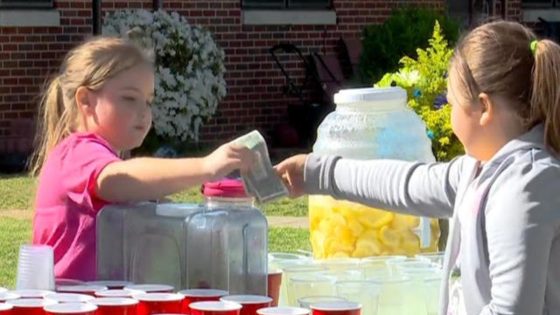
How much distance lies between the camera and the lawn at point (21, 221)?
887 cm

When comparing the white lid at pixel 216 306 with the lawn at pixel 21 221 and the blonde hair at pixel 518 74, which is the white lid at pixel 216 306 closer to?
the blonde hair at pixel 518 74

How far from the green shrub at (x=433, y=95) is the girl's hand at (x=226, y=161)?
2957 mm

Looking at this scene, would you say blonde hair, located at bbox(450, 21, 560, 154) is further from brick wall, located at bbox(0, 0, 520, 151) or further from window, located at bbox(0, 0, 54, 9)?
window, located at bbox(0, 0, 54, 9)

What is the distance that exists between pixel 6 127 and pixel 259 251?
38.5ft

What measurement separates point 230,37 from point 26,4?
2827 millimetres

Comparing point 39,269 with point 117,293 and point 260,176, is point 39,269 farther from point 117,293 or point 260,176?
point 260,176

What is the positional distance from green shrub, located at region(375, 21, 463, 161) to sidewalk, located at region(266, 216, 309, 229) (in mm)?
3761

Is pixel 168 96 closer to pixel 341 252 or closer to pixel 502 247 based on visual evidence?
pixel 341 252

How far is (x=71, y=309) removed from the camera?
9.76 feet

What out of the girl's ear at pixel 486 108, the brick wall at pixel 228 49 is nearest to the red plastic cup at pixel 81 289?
the girl's ear at pixel 486 108

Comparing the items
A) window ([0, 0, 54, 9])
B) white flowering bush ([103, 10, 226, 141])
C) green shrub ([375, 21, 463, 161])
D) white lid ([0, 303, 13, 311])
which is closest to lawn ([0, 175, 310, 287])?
green shrub ([375, 21, 463, 161])

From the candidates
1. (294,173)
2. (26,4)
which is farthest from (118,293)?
(26,4)

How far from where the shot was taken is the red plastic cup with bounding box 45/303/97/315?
9.68 feet

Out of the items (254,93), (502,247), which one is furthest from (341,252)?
(254,93)
